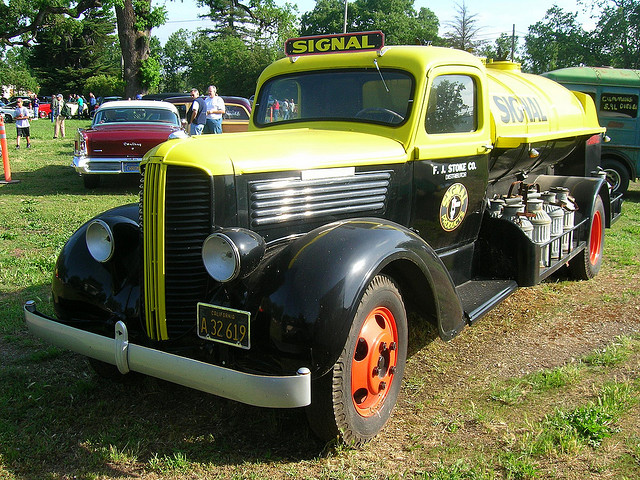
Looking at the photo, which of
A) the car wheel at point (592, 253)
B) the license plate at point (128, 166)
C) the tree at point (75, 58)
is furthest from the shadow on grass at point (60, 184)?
the tree at point (75, 58)

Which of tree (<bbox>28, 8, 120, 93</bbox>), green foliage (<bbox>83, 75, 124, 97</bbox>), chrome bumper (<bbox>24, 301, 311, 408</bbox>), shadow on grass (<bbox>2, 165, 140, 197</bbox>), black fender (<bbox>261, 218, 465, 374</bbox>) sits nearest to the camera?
chrome bumper (<bbox>24, 301, 311, 408</bbox>)

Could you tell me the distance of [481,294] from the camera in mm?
4449

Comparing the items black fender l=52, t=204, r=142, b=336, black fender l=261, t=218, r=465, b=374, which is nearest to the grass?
black fender l=52, t=204, r=142, b=336

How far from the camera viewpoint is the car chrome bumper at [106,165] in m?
11.0

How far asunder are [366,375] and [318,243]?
0.76 m

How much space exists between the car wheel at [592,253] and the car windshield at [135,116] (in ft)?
28.6

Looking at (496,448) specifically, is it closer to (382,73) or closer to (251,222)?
(251,222)

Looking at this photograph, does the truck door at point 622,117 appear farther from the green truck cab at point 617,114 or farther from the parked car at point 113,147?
the parked car at point 113,147

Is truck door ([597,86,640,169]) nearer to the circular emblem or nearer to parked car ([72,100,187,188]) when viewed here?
parked car ([72,100,187,188])

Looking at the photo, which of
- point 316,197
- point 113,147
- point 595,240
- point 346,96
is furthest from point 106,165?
point 316,197

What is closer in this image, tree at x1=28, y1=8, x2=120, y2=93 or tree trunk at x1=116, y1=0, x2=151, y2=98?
tree trunk at x1=116, y1=0, x2=151, y2=98

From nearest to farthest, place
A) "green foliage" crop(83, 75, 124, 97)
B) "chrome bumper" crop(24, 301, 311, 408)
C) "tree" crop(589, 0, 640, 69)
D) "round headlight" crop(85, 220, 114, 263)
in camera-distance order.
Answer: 1. "chrome bumper" crop(24, 301, 311, 408)
2. "round headlight" crop(85, 220, 114, 263)
3. "tree" crop(589, 0, 640, 69)
4. "green foliage" crop(83, 75, 124, 97)

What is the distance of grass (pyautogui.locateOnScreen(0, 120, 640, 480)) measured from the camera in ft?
9.78

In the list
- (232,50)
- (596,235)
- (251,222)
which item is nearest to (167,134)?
(596,235)
